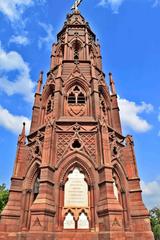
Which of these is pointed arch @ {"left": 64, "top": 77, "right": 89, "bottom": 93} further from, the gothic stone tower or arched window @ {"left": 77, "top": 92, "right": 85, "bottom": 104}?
arched window @ {"left": 77, "top": 92, "right": 85, "bottom": 104}

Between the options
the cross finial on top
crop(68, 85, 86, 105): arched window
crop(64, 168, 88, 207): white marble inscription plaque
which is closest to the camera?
crop(64, 168, 88, 207): white marble inscription plaque

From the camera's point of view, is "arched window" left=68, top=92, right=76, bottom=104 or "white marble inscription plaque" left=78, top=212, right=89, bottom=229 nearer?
"white marble inscription plaque" left=78, top=212, right=89, bottom=229

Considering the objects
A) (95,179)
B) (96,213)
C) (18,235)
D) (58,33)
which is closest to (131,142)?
(95,179)

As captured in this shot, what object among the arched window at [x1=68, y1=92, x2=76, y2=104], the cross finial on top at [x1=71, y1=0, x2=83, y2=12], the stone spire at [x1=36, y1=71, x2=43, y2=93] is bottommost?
the arched window at [x1=68, y1=92, x2=76, y2=104]

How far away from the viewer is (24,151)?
1529 cm

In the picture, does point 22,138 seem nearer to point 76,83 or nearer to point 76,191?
point 76,191

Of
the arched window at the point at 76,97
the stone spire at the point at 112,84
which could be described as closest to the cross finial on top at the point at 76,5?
the stone spire at the point at 112,84

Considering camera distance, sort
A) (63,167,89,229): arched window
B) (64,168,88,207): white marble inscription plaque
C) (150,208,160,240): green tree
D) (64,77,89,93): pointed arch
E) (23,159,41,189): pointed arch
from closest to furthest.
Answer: (63,167,89,229): arched window < (64,168,88,207): white marble inscription plaque < (23,159,41,189): pointed arch < (64,77,89,93): pointed arch < (150,208,160,240): green tree

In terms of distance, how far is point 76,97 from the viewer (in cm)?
1766

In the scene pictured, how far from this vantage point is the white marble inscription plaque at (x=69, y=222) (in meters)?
11.8

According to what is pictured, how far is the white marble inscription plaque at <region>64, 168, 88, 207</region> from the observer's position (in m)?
12.4

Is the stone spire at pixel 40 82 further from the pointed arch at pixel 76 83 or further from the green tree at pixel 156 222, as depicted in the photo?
the green tree at pixel 156 222

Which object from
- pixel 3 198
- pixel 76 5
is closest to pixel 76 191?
pixel 3 198

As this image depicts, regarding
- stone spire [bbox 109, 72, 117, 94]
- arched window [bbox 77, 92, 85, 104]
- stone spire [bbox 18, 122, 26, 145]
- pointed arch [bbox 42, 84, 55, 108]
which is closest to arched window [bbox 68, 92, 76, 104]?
arched window [bbox 77, 92, 85, 104]
